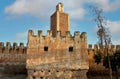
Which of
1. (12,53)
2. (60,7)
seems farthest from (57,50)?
(60,7)

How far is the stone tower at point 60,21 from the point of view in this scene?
37.8 m

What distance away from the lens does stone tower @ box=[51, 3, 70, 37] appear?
1487 inches

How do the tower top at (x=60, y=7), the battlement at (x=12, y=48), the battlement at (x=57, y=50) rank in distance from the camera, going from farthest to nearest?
the tower top at (x=60, y=7), the battlement at (x=12, y=48), the battlement at (x=57, y=50)

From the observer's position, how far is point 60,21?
1505 inches

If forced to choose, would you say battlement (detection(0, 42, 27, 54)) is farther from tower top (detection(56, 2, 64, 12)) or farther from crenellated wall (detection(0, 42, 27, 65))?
Result: tower top (detection(56, 2, 64, 12))

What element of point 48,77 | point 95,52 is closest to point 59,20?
point 95,52

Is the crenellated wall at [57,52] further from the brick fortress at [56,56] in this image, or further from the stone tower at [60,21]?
the stone tower at [60,21]

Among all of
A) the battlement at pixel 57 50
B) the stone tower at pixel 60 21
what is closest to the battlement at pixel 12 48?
the stone tower at pixel 60 21

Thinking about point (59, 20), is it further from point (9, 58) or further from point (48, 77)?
point (48, 77)

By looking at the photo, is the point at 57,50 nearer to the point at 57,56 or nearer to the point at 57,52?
the point at 57,52

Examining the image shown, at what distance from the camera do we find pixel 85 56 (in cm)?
2839

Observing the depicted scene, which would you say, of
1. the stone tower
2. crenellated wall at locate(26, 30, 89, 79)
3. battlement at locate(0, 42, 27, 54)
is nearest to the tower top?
the stone tower

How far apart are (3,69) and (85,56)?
399 inches

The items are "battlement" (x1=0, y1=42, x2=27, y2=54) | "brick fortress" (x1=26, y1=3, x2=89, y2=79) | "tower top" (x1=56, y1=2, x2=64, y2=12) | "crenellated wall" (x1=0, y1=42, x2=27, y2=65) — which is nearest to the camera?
"brick fortress" (x1=26, y1=3, x2=89, y2=79)
